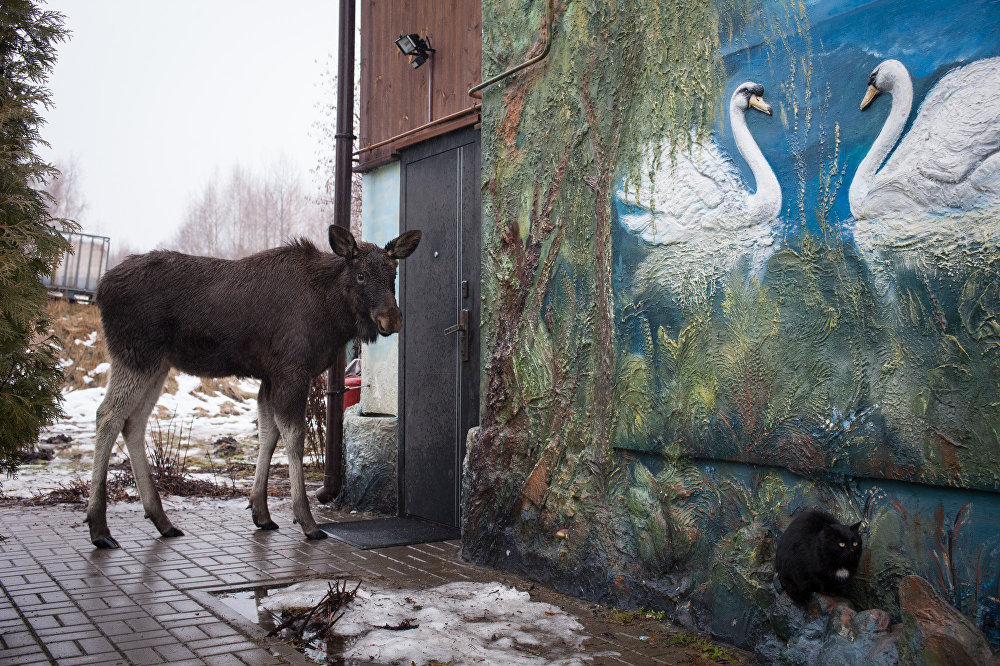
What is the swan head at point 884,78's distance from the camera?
10.8 feet

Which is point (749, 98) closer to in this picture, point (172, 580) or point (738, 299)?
point (738, 299)

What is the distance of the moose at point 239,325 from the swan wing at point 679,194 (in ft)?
7.70

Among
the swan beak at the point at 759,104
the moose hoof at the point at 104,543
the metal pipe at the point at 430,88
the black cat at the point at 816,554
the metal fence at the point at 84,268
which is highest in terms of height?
the metal fence at the point at 84,268

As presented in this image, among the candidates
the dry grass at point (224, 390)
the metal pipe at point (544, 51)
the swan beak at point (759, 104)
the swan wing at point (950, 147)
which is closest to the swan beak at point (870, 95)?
the swan wing at point (950, 147)

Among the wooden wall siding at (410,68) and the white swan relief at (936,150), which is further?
the wooden wall siding at (410,68)

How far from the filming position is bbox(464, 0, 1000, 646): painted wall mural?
10.2ft

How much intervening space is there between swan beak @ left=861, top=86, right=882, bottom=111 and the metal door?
12.1 feet

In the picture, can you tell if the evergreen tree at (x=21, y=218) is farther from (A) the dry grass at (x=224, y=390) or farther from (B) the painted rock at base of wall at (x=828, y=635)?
(A) the dry grass at (x=224, y=390)

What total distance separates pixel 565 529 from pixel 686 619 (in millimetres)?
1063

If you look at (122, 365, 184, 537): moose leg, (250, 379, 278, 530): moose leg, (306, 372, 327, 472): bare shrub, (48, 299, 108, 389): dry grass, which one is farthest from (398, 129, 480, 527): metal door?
(48, 299, 108, 389): dry grass

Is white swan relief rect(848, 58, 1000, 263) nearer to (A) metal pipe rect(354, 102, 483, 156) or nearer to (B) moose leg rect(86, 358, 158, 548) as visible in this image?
(A) metal pipe rect(354, 102, 483, 156)

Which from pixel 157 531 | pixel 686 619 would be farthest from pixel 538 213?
pixel 157 531

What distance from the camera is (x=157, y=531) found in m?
6.68

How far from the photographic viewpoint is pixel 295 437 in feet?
21.3
